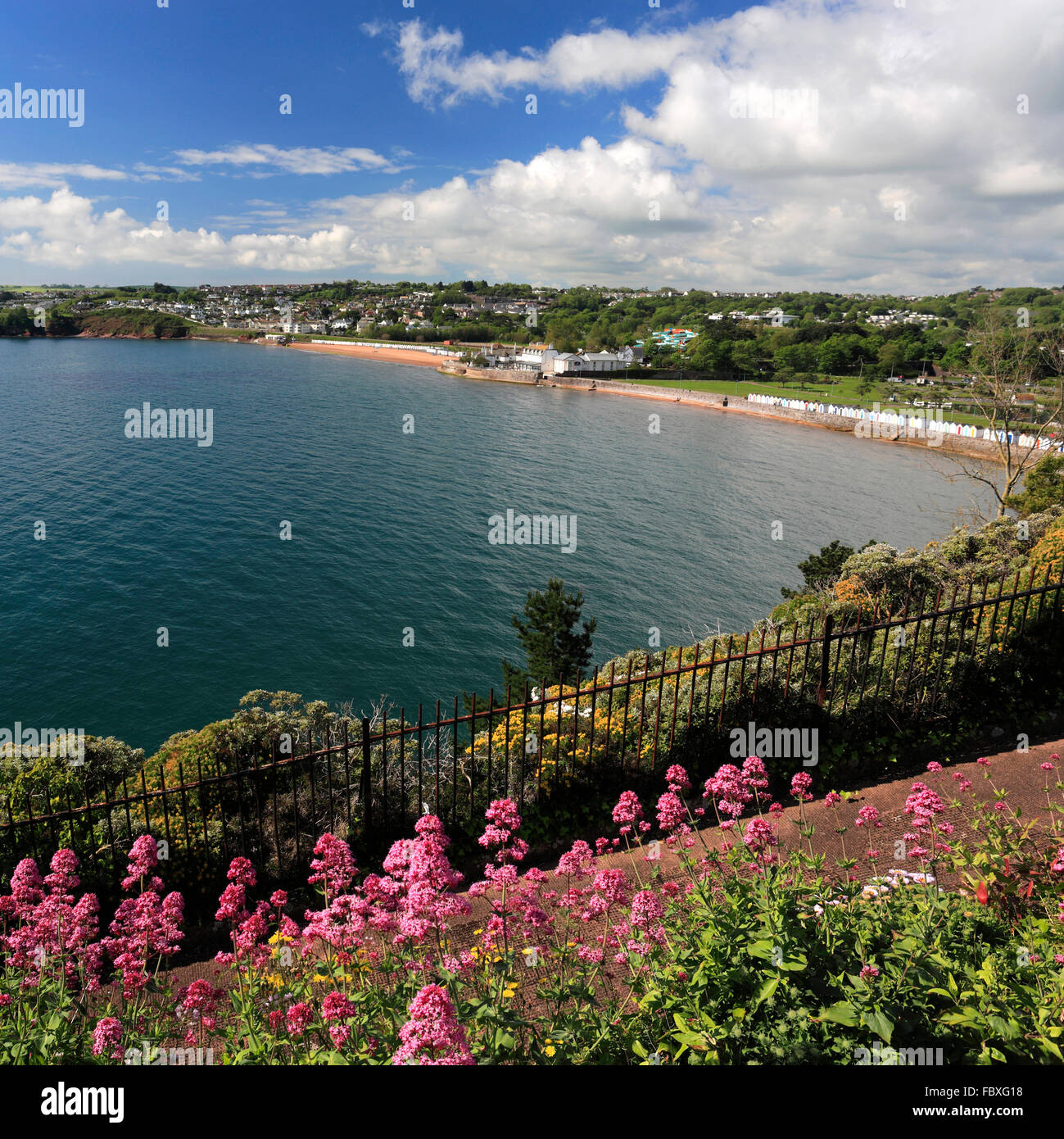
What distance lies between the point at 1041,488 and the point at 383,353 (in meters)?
130

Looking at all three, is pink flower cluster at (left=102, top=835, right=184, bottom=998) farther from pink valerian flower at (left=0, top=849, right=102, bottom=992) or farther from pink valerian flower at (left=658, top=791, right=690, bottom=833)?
pink valerian flower at (left=658, top=791, right=690, bottom=833)

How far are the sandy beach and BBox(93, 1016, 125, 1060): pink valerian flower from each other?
12024cm

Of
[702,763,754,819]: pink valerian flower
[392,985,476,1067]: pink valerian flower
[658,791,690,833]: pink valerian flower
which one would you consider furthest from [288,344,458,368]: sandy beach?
[392,985,476,1067]: pink valerian flower

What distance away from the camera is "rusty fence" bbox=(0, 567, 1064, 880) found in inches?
232

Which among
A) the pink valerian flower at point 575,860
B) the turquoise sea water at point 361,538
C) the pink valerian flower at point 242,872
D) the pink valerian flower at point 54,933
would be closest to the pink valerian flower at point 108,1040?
the pink valerian flower at point 54,933

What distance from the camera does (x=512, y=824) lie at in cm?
379

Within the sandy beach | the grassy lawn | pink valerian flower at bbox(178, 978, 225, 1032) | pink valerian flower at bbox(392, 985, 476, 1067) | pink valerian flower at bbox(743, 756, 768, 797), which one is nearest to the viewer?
pink valerian flower at bbox(392, 985, 476, 1067)

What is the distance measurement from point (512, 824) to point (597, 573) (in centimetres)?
2733

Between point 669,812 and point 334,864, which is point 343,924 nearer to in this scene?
point 334,864

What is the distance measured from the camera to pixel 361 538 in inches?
1366

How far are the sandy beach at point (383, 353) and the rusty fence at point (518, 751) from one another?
116 m

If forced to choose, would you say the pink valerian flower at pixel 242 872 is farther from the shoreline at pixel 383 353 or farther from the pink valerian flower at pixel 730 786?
the shoreline at pixel 383 353

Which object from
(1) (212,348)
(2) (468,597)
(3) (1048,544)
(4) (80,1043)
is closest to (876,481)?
(2) (468,597)

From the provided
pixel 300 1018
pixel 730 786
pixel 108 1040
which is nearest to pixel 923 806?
pixel 730 786
